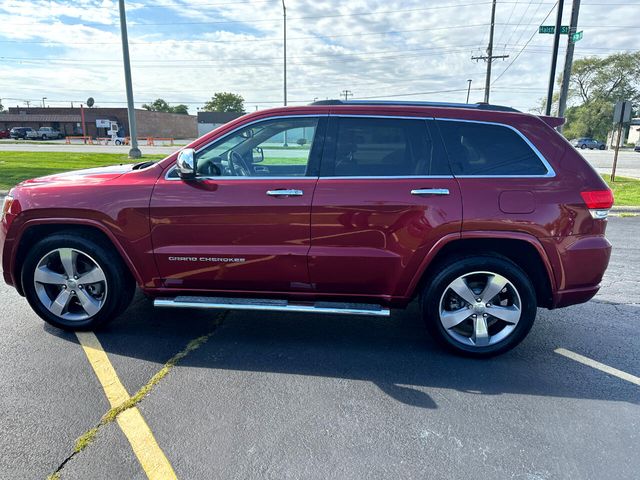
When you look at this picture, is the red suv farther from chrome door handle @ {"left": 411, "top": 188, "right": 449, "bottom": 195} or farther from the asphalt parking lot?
the asphalt parking lot

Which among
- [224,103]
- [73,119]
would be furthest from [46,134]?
[224,103]

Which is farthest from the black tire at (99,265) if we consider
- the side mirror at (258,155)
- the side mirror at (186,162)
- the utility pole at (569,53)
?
the utility pole at (569,53)

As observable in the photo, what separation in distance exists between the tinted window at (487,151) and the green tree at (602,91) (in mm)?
75297

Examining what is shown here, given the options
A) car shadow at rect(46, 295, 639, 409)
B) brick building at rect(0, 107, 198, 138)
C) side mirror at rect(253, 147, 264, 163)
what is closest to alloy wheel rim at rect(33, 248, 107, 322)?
car shadow at rect(46, 295, 639, 409)

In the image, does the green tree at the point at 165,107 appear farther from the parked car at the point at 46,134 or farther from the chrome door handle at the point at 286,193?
the chrome door handle at the point at 286,193

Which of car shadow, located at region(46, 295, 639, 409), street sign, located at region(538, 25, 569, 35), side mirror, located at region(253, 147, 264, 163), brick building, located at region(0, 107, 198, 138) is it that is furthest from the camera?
brick building, located at region(0, 107, 198, 138)

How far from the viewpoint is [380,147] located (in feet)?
11.3

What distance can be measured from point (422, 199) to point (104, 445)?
2541 millimetres

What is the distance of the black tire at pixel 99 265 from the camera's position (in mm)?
3609

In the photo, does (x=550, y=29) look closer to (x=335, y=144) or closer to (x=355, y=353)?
(x=335, y=144)

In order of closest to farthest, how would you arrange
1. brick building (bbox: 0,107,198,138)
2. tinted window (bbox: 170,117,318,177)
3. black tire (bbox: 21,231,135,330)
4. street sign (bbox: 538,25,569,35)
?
tinted window (bbox: 170,117,318,177) < black tire (bbox: 21,231,135,330) < street sign (bbox: 538,25,569,35) < brick building (bbox: 0,107,198,138)

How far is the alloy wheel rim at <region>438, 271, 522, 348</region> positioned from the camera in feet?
11.1

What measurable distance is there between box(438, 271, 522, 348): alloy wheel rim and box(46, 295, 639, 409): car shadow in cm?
20

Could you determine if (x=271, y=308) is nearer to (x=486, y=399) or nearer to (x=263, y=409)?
(x=263, y=409)
